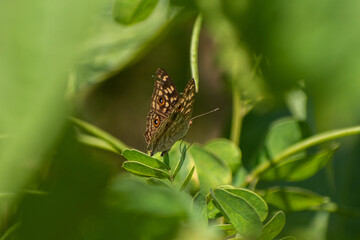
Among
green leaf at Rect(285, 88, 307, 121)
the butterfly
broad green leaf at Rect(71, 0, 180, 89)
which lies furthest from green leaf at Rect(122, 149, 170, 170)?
green leaf at Rect(285, 88, 307, 121)

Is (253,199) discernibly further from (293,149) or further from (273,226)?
(293,149)

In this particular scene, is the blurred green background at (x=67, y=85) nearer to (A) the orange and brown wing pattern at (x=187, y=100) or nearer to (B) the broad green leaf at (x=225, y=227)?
(B) the broad green leaf at (x=225, y=227)

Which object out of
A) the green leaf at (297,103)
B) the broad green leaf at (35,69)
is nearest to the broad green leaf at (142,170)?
the broad green leaf at (35,69)

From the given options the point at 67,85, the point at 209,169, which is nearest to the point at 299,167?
the point at 209,169

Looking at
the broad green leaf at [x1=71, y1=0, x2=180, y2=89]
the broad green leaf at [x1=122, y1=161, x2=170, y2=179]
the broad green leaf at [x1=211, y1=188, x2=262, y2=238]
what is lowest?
the broad green leaf at [x1=211, y1=188, x2=262, y2=238]

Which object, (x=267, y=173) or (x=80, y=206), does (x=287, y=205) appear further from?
(x=80, y=206)

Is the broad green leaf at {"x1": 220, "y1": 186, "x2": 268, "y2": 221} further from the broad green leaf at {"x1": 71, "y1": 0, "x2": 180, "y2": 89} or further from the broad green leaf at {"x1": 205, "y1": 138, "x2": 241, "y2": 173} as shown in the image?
the broad green leaf at {"x1": 71, "y1": 0, "x2": 180, "y2": 89}

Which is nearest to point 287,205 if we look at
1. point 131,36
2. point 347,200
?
point 347,200
